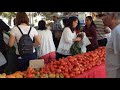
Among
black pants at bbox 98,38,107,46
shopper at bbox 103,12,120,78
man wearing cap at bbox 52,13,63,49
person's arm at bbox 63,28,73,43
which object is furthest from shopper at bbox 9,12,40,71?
shopper at bbox 103,12,120,78

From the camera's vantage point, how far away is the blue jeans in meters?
4.01

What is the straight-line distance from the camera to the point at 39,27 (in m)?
4.30

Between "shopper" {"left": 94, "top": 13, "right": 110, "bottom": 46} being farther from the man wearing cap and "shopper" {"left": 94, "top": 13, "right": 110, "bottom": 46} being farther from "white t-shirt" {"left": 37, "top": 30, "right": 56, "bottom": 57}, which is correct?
"white t-shirt" {"left": 37, "top": 30, "right": 56, "bottom": 57}

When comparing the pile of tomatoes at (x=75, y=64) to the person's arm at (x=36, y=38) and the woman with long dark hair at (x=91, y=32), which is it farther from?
the person's arm at (x=36, y=38)

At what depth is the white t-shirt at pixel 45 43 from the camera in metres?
4.33

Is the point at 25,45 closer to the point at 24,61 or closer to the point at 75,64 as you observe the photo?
the point at 24,61

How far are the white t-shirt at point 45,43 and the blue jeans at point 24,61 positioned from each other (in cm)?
25

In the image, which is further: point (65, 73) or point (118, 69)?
point (65, 73)

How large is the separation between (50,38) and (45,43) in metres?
0.12

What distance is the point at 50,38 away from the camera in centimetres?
445
